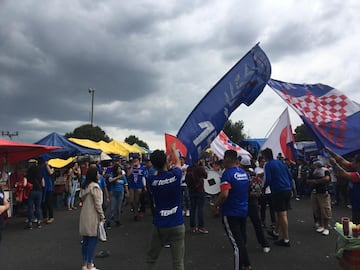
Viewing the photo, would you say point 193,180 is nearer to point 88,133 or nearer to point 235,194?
point 235,194

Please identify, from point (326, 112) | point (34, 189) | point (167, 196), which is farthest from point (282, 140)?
point (167, 196)

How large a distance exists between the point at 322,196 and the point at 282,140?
3.85 m

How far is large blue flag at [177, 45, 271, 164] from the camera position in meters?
4.82

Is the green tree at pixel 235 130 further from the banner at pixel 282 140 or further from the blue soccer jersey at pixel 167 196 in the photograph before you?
the blue soccer jersey at pixel 167 196

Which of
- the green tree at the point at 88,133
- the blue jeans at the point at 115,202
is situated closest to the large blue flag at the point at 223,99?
the blue jeans at the point at 115,202

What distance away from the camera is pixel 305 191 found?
1422cm

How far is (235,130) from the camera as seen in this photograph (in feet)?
196

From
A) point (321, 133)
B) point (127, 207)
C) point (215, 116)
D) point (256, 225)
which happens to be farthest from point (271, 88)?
point (127, 207)

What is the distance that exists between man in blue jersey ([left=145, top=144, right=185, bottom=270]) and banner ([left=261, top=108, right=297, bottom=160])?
7704mm

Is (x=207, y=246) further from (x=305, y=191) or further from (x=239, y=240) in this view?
(x=305, y=191)

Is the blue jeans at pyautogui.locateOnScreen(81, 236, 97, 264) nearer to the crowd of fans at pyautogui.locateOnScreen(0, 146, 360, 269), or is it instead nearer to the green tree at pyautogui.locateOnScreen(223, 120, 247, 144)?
the crowd of fans at pyautogui.locateOnScreen(0, 146, 360, 269)

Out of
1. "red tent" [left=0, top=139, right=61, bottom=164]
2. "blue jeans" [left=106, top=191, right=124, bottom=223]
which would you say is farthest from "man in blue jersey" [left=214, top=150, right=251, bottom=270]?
"red tent" [left=0, top=139, right=61, bottom=164]

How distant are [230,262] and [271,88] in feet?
10.6

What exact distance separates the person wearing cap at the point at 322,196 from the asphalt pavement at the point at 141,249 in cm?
24
